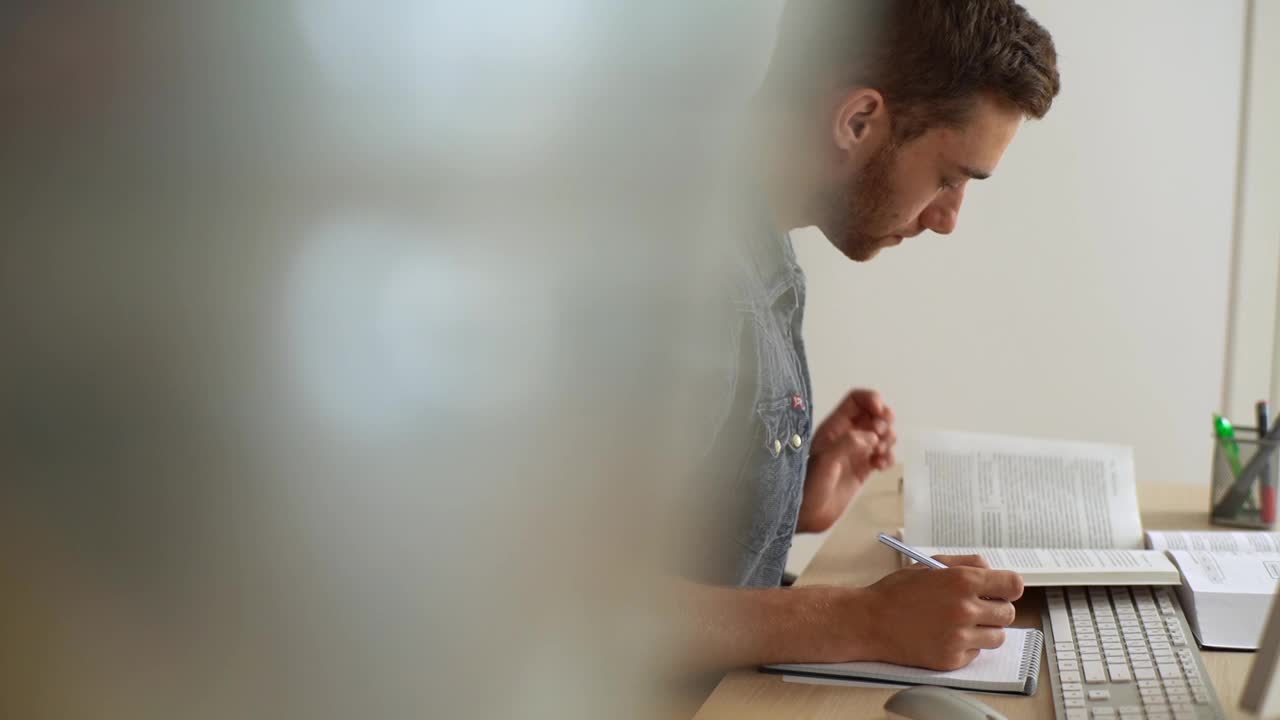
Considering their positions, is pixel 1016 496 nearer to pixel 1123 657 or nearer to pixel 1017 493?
pixel 1017 493

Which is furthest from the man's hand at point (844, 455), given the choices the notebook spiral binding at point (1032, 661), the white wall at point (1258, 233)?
the white wall at point (1258, 233)

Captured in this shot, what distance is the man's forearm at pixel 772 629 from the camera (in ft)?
1.89

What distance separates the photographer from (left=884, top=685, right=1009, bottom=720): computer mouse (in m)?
0.47

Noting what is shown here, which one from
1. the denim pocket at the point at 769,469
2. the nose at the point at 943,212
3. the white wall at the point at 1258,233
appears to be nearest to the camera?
the denim pocket at the point at 769,469

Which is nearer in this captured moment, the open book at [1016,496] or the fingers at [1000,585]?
the fingers at [1000,585]

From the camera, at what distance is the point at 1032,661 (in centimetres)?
57

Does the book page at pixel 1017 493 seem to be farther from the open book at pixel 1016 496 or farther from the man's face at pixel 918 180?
the man's face at pixel 918 180

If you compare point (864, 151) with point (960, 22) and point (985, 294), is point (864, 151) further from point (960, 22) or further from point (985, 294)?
point (985, 294)

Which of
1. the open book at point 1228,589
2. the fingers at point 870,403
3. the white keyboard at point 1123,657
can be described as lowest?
the white keyboard at point 1123,657

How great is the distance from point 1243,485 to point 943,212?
1.25ft

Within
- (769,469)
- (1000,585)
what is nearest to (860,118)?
(769,469)

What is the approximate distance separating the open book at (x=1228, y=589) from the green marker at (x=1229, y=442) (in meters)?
0.17

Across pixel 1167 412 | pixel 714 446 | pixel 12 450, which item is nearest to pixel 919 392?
pixel 1167 412

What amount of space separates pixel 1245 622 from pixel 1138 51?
1187mm
